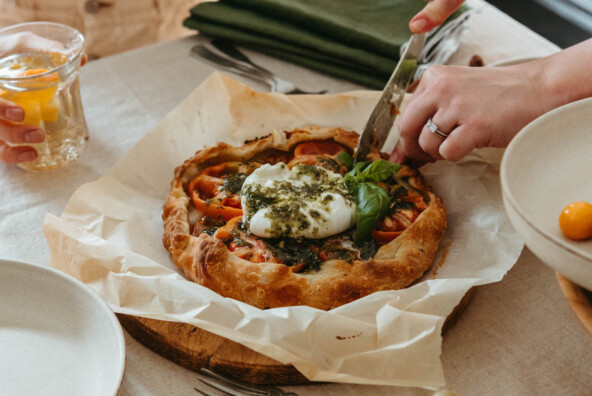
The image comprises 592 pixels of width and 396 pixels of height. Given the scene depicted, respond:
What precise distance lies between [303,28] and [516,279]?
1702 mm

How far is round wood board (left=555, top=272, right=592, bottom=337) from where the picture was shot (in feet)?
3.97

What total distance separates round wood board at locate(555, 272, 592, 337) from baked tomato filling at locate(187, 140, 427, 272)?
651mm

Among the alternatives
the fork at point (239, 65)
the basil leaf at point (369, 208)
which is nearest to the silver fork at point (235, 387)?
the basil leaf at point (369, 208)

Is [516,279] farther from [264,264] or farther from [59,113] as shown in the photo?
[59,113]

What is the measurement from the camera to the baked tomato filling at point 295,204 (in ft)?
5.96

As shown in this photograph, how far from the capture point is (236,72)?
2.93 metres

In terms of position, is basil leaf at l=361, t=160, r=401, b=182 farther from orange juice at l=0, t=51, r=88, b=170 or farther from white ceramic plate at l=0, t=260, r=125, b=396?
orange juice at l=0, t=51, r=88, b=170

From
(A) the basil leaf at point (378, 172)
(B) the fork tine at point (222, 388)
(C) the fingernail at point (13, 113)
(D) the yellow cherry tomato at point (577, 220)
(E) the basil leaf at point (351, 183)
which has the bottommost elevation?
(B) the fork tine at point (222, 388)

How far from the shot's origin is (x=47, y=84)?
2.15 m

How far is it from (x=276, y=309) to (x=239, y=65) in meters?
1.72

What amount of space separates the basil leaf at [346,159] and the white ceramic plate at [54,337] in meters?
1.00

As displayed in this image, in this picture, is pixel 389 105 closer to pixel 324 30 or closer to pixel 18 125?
pixel 324 30

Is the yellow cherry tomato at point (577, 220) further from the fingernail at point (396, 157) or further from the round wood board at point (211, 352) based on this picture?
the fingernail at point (396, 157)

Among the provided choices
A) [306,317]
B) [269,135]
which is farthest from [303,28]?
[306,317]
